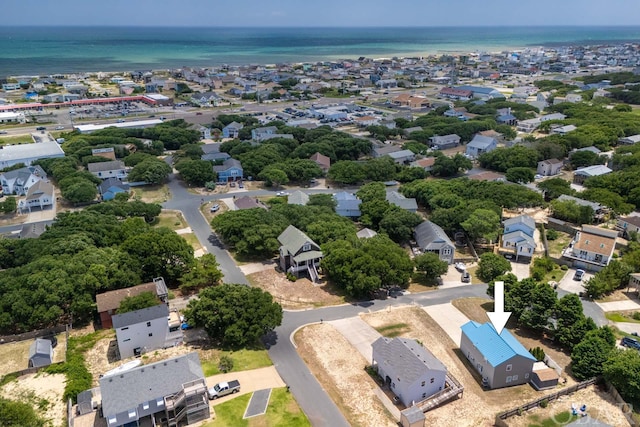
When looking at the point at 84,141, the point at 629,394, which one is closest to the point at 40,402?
the point at 629,394

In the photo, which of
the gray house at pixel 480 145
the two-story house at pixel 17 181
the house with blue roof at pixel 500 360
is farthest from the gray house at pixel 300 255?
the gray house at pixel 480 145

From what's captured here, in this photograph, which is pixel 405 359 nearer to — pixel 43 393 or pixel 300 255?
pixel 300 255

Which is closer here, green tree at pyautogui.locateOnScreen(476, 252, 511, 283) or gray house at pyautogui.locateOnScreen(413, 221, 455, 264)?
green tree at pyautogui.locateOnScreen(476, 252, 511, 283)

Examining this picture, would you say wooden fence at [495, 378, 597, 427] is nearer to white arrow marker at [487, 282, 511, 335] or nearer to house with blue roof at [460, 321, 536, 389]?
house with blue roof at [460, 321, 536, 389]

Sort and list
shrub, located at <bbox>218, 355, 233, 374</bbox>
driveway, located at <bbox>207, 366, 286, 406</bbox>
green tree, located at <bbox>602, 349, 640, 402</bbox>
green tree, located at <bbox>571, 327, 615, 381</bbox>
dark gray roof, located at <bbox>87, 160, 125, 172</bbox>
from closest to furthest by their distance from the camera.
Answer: green tree, located at <bbox>602, 349, 640, 402</bbox> < driveway, located at <bbox>207, 366, 286, 406</bbox> < green tree, located at <bbox>571, 327, 615, 381</bbox> < shrub, located at <bbox>218, 355, 233, 374</bbox> < dark gray roof, located at <bbox>87, 160, 125, 172</bbox>

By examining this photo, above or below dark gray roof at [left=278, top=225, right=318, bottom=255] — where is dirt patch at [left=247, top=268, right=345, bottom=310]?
below

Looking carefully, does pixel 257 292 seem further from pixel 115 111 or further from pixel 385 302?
pixel 115 111

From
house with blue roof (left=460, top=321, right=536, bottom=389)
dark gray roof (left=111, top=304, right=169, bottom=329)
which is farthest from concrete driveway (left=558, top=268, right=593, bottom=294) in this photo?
dark gray roof (left=111, top=304, right=169, bottom=329)

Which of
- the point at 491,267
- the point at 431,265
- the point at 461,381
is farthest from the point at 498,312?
the point at 461,381
